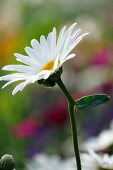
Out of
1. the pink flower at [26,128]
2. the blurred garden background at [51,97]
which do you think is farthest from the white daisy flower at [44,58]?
the pink flower at [26,128]

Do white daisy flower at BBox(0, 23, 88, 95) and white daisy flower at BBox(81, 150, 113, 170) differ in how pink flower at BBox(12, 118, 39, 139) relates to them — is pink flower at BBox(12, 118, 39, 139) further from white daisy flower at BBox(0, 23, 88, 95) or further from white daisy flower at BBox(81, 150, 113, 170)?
white daisy flower at BBox(0, 23, 88, 95)

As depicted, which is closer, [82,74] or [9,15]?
[82,74]

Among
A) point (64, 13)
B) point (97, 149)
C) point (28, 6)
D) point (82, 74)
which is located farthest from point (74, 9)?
point (97, 149)

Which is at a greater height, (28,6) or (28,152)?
(28,6)

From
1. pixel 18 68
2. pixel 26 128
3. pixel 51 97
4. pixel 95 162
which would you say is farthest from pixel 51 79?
pixel 51 97

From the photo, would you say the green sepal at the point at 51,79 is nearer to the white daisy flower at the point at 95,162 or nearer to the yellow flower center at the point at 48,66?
the yellow flower center at the point at 48,66

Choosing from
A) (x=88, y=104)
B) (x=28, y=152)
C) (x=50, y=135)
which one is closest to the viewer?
(x=88, y=104)

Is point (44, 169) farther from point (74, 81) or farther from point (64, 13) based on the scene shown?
point (64, 13)

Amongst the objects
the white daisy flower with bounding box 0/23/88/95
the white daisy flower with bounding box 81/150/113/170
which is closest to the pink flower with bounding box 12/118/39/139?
the white daisy flower with bounding box 81/150/113/170
